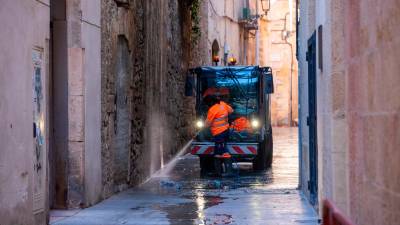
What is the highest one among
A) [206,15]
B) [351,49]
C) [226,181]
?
[206,15]

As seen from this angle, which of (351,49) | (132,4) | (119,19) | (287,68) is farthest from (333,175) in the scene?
(287,68)

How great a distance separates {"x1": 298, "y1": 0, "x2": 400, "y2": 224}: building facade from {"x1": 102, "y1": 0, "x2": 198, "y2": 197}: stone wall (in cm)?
447

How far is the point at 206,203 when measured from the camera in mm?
12633

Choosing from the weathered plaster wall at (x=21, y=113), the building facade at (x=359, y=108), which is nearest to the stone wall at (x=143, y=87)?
the weathered plaster wall at (x=21, y=113)

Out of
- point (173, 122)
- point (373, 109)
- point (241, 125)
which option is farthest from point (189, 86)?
point (373, 109)

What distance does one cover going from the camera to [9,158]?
27.5ft

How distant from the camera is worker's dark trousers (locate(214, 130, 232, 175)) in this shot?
58.2 feet

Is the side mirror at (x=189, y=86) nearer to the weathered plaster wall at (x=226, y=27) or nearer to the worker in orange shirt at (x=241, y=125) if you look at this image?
the worker in orange shirt at (x=241, y=125)

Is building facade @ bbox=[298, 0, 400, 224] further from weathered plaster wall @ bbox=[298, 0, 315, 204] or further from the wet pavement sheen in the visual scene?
weathered plaster wall @ bbox=[298, 0, 315, 204]

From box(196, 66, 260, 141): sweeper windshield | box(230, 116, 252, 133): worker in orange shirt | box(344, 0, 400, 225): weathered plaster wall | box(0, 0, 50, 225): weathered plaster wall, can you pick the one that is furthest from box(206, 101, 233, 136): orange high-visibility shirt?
box(344, 0, 400, 225): weathered plaster wall

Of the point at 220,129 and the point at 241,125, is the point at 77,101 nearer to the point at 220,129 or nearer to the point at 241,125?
the point at 220,129

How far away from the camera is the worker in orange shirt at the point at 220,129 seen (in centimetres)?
1720

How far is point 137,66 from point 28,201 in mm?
7081

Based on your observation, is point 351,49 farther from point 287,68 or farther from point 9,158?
point 287,68
